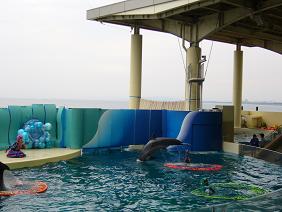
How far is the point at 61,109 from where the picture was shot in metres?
20.3

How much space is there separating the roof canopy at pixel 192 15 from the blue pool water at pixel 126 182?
882 cm

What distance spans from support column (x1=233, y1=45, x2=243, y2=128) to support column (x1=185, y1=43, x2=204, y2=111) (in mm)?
11793

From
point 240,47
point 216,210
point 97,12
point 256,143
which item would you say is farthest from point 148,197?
point 240,47

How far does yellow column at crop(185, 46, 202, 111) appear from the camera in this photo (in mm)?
24933

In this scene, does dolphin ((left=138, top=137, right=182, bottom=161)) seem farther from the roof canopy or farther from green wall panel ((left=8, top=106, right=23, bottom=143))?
the roof canopy

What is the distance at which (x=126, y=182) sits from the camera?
43.5 feet

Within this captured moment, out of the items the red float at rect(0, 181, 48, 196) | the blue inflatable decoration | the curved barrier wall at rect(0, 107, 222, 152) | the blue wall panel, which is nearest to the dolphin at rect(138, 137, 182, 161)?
the curved barrier wall at rect(0, 107, 222, 152)

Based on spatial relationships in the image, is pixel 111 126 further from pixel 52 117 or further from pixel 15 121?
pixel 15 121

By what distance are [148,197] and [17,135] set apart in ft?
31.5

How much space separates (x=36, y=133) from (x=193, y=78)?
10079mm

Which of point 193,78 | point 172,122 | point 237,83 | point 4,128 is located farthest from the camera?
point 237,83

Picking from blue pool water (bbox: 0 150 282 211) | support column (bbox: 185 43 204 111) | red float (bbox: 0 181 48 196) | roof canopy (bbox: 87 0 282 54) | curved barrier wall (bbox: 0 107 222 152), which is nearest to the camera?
blue pool water (bbox: 0 150 282 211)

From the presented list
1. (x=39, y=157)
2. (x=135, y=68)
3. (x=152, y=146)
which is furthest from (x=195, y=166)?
(x=135, y=68)

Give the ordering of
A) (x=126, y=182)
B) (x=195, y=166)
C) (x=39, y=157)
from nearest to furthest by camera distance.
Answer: (x=126, y=182) → (x=39, y=157) → (x=195, y=166)
